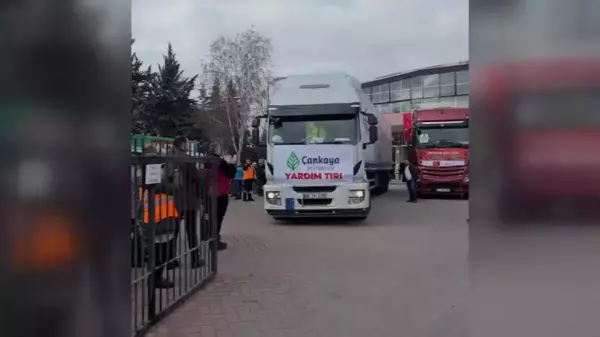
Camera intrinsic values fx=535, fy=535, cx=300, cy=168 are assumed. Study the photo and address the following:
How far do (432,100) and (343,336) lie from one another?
40639mm

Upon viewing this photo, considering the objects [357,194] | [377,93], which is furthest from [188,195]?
[377,93]

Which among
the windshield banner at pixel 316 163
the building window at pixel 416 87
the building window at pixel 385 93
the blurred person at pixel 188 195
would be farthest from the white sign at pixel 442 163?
the building window at pixel 385 93

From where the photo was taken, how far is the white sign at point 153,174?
4310 mm

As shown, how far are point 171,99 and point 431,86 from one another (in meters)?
20.8

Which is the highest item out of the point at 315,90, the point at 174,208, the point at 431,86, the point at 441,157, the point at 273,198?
the point at 431,86

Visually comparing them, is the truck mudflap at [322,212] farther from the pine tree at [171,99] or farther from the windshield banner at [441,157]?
the pine tree at [171,99]

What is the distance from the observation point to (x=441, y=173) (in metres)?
17.7

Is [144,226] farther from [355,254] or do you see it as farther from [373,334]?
[355,254]

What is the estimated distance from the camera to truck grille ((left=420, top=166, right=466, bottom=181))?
17.3 metres

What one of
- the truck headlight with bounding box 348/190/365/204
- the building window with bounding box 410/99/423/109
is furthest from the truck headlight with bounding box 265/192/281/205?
the building window with bounding box 410/99/423/109

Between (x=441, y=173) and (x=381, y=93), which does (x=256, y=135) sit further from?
(x=381, y=93)

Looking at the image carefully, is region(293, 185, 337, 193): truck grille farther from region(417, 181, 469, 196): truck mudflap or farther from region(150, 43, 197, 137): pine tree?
region(150, 43, 197, 137): pine tree
